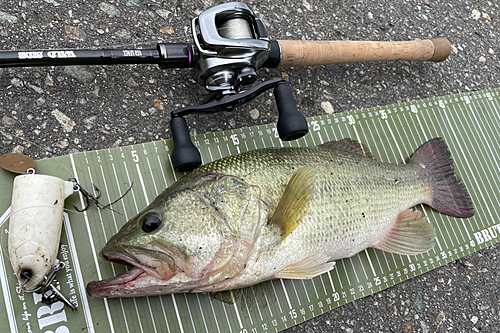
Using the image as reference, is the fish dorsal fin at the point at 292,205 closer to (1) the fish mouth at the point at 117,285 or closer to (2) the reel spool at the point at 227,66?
(2) the reel spool at the point at 227,66

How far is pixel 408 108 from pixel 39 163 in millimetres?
2706

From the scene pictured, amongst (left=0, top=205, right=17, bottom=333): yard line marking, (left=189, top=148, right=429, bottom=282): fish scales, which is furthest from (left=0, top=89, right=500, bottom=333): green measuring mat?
(left=189, top=148, right=429, bottom=282): fish scales

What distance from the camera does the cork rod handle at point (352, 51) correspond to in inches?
94.4

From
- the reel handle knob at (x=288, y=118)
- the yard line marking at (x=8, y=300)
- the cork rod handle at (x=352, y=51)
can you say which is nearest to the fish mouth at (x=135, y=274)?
the yard line marking at (x=8, y=300)

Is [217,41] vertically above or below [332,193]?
above

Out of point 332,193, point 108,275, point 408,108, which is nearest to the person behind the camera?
point 108,275

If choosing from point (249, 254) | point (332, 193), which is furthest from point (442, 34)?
point (249, 254)

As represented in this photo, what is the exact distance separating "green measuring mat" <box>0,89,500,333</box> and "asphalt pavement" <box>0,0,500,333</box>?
0.11 metres

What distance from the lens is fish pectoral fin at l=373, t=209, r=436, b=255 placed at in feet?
7.45

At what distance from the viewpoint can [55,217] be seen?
177 centimetres

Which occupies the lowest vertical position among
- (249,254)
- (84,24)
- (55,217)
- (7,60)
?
(249,254)

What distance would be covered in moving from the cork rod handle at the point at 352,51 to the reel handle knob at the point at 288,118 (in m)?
0.35

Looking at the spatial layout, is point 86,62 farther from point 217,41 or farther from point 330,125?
point 330,125

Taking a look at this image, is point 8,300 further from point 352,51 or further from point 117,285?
point 352,51
